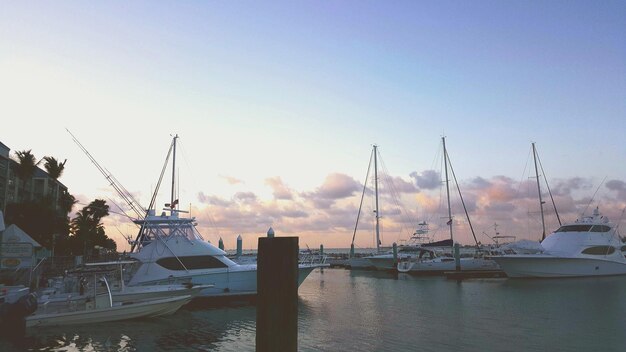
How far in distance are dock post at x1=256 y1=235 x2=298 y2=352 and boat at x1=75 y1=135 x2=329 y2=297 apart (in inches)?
813

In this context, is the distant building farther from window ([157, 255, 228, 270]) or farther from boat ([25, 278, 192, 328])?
boat ([25, 278, 192, 328])

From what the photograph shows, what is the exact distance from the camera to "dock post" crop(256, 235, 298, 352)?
21.5ft

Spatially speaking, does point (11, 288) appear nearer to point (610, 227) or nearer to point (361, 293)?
point (361, 293)

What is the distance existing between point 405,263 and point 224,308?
3349 centimetres

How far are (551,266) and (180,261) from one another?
120ft

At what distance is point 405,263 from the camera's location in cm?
5447

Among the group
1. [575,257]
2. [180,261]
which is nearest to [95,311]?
[180,261]

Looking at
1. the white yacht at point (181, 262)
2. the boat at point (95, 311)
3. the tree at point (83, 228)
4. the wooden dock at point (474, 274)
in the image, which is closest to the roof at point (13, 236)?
the white yacht at point (181, 262)

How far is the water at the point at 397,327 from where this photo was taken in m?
16.5

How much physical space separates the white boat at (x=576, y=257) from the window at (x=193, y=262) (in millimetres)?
30282

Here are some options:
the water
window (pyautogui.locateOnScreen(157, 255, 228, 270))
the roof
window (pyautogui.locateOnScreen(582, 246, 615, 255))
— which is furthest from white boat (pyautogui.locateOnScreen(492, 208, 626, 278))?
the roof

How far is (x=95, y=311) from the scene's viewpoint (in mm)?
20094

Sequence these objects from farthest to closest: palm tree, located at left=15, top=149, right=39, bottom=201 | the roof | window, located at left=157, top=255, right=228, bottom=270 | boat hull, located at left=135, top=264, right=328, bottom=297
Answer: palm tree, located at left=15, top=149, right=39, bottom=201 < the roof < window, located at left=157, top=255, right=228, bottom=270 < boat hull, located at left=135, top=264, right=328, bottom=297

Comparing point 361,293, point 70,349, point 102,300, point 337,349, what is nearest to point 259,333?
point 337,349
